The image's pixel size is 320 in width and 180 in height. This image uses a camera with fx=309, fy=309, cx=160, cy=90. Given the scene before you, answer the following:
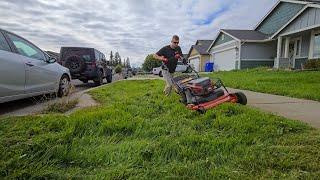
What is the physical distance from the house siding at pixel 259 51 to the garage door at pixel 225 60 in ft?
6.63

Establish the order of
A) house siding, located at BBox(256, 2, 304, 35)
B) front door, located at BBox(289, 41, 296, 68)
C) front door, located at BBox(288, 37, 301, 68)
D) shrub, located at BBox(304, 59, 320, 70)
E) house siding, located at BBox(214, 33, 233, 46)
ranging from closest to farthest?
shrub, located at BBox(304, 59, 320, 70), front door, located at BBox(288, 37, 301, 68), front door, located at BBox(289, 41, 296, 68), house siding, located at BBox(256, 2, 304, 35), house siding, located at BBox(214, 33, 233, 46)

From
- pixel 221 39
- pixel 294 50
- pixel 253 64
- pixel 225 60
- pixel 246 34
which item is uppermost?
pixel 246 34

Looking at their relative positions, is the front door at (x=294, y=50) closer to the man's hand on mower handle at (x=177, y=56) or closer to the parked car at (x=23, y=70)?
the man's hand on mower handle at (x=177, y=56)

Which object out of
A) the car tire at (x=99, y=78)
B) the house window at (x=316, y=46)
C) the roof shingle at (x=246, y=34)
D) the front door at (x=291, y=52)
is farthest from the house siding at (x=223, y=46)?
the car tire at (x=99, y=78)

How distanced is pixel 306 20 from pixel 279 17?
27.4ft

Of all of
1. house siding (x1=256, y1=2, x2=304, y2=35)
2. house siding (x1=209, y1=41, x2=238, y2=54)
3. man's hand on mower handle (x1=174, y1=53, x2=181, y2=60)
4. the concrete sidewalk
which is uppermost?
house siding (x1=256, y1=2, x2=304, y2=35)

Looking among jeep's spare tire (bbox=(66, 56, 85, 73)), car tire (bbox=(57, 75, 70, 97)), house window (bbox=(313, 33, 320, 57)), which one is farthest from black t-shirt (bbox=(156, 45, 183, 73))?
house window (bbox=(313, 33, 320, 57))

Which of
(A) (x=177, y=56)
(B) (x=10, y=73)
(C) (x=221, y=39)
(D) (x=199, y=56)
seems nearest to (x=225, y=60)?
(C) (x=221, y=39)

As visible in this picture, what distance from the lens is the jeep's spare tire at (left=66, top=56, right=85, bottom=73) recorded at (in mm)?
12430

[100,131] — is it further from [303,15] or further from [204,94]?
[303,15]

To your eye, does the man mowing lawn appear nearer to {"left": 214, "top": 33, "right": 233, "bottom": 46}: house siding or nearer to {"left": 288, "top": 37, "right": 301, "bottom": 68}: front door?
{"left": 288, "top": 37, "right": 301, "bottom": 68}: front door

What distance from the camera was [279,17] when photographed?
2916cm

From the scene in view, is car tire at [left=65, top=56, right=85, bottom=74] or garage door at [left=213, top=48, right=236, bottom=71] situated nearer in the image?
car tire at [left=65, top=56, right=85, bottom=74]

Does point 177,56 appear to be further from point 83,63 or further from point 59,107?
point 83,63
